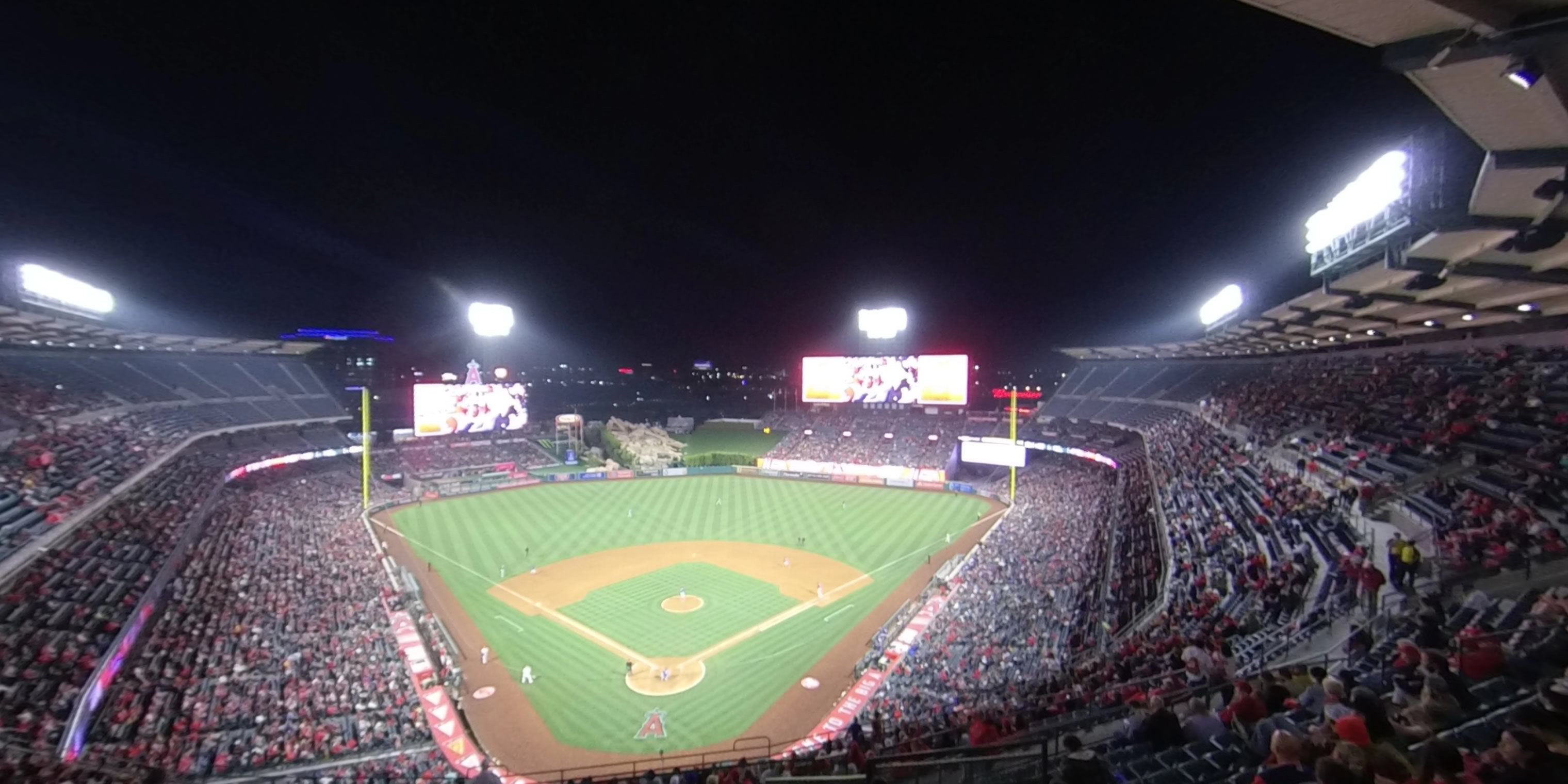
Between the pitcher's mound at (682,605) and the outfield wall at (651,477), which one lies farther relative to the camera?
the outfield wall at (651,477)

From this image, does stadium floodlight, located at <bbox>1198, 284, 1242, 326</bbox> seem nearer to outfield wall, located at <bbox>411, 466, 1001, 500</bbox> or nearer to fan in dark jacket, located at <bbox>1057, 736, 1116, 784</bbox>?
outfield wall, located at <bbox>411, 466, 1001, 500</bbox>

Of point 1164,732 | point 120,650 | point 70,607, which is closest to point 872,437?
point 120,650

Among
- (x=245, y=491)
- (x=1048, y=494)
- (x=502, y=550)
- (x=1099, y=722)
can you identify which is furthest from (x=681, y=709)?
(x=245, y=491)

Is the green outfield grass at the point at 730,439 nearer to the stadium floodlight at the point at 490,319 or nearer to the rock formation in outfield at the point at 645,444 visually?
the rock formation in outfield at the point at 645,444

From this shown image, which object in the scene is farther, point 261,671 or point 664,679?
point 664,679

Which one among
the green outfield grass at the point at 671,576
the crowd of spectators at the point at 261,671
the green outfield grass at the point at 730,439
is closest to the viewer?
the crowd of spectators at the point at 261,671

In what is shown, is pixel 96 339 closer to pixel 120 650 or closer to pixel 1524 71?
pixel 120 650

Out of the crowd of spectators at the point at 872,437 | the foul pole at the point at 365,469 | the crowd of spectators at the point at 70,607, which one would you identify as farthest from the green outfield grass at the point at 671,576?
the crowd of spectators at the point at 70,607

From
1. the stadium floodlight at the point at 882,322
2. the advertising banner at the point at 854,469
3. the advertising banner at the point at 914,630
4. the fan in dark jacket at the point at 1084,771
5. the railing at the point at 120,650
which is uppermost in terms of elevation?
the stadium floodlight at the point at 882,322
